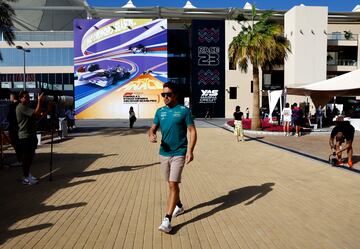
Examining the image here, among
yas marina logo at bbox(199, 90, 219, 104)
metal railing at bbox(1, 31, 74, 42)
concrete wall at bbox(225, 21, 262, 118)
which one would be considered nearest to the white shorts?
yas marina logo at bbox(199, 90, 219, 104)

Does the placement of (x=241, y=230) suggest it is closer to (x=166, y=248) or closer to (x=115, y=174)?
(x=166, y=248)

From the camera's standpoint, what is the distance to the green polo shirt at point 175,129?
4.98 metres

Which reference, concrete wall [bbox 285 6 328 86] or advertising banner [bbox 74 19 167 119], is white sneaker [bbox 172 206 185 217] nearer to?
concrete wall [bbox 285 6 328 86]

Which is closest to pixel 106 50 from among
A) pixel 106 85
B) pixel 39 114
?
pixel 106 85

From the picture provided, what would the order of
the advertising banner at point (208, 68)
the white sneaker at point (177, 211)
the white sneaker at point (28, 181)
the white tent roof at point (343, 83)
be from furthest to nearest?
the advertising banner at point (208, 68) → the white tent roof at point (343, 83) → the white sneaker at point (28, 181) → the white sneaker at point (177, 211)

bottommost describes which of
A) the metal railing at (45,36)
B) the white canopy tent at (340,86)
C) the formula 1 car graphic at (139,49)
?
the white canopy tent at (340,86)

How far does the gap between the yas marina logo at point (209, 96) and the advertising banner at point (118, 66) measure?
5208 mm

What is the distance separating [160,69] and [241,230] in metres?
43.8

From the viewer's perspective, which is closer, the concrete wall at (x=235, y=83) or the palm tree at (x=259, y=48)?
the palm tree at (x=259, y=48)

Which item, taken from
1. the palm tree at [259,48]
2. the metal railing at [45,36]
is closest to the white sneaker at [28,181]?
the palm tree at [259,48]

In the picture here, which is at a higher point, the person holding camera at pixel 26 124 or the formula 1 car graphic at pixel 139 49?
the formula 1 car graphic at pixel 139 49

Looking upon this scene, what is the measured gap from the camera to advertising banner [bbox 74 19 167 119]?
46906mm

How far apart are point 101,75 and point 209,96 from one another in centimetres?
1351

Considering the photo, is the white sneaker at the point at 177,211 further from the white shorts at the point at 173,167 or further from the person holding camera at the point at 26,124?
the person holding camera at the point at 26,124
